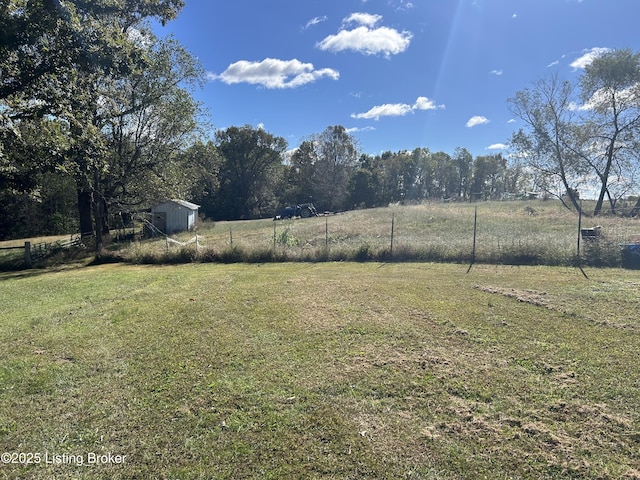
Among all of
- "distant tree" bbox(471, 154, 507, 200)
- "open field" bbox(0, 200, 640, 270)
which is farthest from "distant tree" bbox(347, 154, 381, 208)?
"open field" bbox(0, 200, 640, 270)

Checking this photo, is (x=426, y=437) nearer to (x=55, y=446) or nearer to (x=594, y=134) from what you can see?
(x=55, y=446)

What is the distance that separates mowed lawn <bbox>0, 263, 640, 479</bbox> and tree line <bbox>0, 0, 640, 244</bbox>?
563 centimetres

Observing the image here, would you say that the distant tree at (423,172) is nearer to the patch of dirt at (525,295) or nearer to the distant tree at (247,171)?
the distant tree at (247,171)

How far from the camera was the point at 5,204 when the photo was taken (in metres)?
28.4

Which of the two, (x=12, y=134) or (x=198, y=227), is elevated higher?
(x=12, y=134)

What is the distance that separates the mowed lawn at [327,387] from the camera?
254cm

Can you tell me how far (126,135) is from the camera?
61.3 ft

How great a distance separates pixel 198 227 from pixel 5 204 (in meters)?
16.1

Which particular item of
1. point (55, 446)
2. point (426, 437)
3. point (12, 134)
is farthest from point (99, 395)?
point (12, 134)

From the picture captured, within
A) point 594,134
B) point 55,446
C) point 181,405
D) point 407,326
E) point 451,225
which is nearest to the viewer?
point 55,446

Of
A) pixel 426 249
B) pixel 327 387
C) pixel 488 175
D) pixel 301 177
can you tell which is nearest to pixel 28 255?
pixel 426 249

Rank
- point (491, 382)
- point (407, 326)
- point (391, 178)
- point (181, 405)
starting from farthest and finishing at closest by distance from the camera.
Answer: point (391, 178), point (407, 326), point (491, 382), point (181, 405)

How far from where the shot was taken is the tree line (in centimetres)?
848

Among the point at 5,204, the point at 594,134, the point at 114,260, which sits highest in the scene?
the point at 594,134
